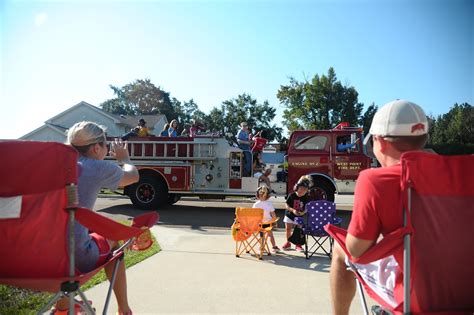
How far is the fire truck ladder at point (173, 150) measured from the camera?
10.1 metres

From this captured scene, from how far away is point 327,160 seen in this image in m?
9.53

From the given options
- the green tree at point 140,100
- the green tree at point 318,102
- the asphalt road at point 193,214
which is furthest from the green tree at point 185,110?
the asphalt road at point 193,214

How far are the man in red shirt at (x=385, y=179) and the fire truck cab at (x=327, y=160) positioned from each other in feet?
24.2

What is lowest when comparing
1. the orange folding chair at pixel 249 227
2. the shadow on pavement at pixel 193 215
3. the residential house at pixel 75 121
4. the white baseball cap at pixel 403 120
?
the shadow on pavement at pixel 193 215

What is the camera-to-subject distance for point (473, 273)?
1654 millimetres

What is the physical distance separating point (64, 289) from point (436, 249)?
6.25 feet

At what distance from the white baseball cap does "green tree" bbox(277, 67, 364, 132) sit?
1572 inches

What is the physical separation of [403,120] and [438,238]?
23.5 inches

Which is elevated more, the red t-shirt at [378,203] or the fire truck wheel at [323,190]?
the red t-shirt at [378,203]

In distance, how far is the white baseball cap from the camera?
1.81 m

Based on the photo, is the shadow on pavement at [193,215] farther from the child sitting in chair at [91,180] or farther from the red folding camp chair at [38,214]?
the red folding camp chair at [38,214]

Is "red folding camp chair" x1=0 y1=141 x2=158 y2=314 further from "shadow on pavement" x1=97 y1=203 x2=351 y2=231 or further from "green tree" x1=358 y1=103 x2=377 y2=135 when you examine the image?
"green tree" x1=358 y1=103 x2=377 y2=135

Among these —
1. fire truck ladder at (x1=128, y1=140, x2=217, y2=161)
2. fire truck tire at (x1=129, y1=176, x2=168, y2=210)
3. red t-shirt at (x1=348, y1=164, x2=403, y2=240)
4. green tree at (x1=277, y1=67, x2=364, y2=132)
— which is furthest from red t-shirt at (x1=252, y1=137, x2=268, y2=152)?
green tree at (x1=277, y1=67, x2=364, y2=132)

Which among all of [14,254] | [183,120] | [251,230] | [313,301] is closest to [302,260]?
[251,230]
